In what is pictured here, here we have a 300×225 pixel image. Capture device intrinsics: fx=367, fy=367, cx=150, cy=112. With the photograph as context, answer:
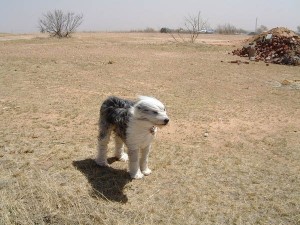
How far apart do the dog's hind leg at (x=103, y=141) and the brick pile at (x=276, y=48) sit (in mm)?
12647

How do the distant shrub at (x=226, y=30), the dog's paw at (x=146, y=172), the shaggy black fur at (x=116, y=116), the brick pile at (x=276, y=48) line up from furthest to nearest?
1. the distant shrub at (x=226, y=30)
2. the brick pile at (x=276, y=48)
3. the dog's paw at (x=146, y=172)
4. the shaggy black fur at (x=116, y=116)

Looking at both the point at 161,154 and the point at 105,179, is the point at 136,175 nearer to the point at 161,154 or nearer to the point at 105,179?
the point at 105,179

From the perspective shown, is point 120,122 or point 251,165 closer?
point 120,122

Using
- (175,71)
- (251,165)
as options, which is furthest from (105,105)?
(175,71)

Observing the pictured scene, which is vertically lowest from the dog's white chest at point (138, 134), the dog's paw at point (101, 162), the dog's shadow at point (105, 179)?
the dog's shadow at point (105, 179)

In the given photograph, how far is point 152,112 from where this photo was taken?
4.07 m

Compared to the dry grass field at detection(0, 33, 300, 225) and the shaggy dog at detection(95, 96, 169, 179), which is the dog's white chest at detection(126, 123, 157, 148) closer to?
the shaggy dog at detection(95, 96, 169, 179)

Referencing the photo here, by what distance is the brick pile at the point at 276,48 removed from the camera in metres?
15.9

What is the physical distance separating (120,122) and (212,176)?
150 cm

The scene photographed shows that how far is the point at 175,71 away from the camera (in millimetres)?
12898

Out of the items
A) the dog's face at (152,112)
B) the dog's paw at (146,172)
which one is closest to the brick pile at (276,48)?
the dog's paw at (146,172)

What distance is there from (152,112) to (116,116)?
653 millimetres

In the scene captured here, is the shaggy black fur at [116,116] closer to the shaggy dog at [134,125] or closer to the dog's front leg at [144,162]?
the shaggy dog at [134,125]

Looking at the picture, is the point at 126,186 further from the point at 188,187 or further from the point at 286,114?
the point at 286,114
